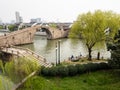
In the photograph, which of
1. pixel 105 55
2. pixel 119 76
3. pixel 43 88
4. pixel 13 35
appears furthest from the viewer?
pixel 13 35

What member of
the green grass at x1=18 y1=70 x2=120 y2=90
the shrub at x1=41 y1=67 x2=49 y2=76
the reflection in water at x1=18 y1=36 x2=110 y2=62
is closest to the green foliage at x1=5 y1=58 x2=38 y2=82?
the green grass at x1=18 y1=70 x2=120 y2=90

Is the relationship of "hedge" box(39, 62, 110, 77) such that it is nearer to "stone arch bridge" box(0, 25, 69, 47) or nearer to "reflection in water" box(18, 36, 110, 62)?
"reflection in water" box(18, 36, 110, 62)

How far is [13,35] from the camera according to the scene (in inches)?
1724

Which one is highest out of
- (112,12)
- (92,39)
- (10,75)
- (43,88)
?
(112,12)

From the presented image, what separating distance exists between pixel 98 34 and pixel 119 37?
7.73 metres

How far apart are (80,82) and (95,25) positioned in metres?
11.8

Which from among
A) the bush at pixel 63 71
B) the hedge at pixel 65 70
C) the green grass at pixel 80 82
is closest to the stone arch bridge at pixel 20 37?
the hedge at pixel 65 70

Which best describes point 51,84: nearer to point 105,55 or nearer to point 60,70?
point 60,70

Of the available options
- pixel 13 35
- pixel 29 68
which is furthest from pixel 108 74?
pixel 13 35

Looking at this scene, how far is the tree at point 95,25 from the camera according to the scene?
86.3ft

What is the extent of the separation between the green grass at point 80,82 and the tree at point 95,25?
8.71 m

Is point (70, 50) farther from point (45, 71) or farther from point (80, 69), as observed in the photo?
point (45, 71)

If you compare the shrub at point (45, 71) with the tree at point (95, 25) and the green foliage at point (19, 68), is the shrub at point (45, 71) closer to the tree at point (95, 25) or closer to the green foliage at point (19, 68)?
the green foliage at point (19, 68)

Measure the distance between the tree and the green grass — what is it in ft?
28.6
